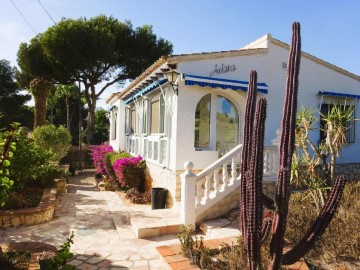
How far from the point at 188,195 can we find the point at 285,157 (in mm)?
3854

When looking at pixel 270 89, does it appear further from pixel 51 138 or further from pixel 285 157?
pixel 51 138

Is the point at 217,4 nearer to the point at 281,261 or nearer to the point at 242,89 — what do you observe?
the point at 242,89

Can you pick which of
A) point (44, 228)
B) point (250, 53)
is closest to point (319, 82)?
point (250, 53)

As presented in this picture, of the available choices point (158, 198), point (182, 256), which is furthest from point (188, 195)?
point (158, 198)

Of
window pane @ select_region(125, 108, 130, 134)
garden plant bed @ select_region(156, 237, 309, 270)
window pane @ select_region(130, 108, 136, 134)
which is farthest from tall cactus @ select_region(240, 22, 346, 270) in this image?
window pane @ select_region(125, 108, 130, 134)

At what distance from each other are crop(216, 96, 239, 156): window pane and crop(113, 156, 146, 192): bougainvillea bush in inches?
166

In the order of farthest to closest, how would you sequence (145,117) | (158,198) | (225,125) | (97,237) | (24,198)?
1. (145,117)
2. (225,125)
3. (158,198)
4. (24,198)
5. (97,237)

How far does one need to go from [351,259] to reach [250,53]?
27.3 ft

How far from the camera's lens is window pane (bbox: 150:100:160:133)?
44.9ft

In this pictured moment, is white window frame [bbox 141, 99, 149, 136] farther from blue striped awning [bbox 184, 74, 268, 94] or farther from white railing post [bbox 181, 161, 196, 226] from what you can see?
white railing post [bbox 181, 161, 196, 226]

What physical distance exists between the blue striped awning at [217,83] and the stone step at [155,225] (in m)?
4.55

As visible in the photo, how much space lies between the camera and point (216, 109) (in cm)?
1182

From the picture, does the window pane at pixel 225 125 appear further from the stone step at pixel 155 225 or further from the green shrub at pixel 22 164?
the green shrub at pixel 22 164

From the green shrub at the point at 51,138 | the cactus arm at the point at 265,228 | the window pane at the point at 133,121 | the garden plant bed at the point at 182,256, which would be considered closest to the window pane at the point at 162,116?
the window pane at the point at 133,121
